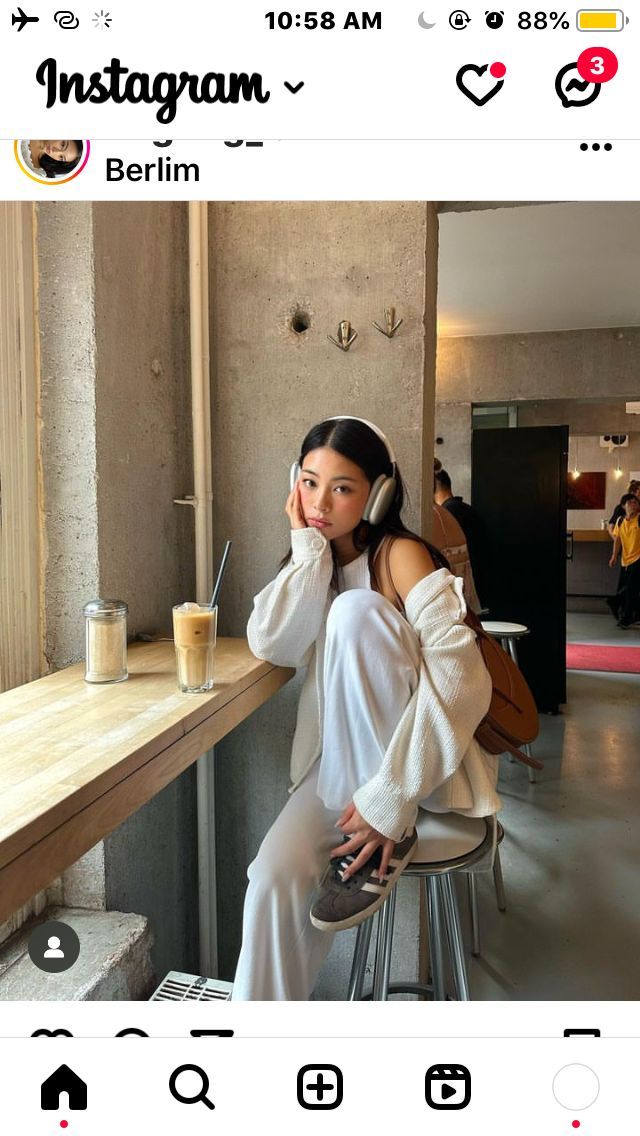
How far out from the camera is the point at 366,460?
2.84 ft

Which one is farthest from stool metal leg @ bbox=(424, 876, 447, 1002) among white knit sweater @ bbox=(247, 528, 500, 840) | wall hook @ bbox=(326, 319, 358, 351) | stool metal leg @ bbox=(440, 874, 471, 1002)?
wall hook @ bbox=(326, 319, 358, 351)

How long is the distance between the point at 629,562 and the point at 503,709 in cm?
505

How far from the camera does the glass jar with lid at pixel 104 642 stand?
83 cm

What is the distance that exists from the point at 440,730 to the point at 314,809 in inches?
8.5

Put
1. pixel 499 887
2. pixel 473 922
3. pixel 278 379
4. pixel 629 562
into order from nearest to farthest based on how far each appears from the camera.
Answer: pixel 278 379
pixel 473 922
pixel 499 887
pixel 629 562

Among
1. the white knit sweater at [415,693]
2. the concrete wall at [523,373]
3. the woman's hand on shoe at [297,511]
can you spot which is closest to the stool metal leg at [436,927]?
the white knit sweater at [415,693]
